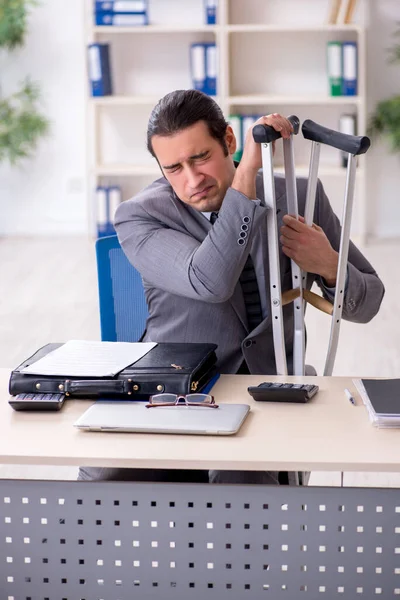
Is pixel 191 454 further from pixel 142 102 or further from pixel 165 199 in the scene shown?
pixel 142 102

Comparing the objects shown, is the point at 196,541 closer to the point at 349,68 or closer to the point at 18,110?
the point at 349,68

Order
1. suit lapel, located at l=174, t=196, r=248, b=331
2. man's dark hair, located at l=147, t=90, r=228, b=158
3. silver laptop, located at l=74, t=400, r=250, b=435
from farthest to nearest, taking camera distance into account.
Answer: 1. suit lapel, located at l=174, t=196, r=248, b=331
2. man's dark hair, located at l=147, t=90, r=228, b=158
3. silver laptop, located at l=74, t=400, r=250, b=435

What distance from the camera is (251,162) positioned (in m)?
1.92

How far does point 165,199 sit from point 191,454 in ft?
2.69

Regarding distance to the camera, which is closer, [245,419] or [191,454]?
[191,454]

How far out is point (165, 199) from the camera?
2186mm

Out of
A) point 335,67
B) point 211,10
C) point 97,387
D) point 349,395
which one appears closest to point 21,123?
point 211,10

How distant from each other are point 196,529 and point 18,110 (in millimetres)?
6026

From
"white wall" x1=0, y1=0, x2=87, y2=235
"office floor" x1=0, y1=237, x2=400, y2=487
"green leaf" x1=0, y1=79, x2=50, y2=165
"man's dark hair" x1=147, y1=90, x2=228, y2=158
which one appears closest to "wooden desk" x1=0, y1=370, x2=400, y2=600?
"man's dark hair" x1=147, y1=90, x2=228, y2=158

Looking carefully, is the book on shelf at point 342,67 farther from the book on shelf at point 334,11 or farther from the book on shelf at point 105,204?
the book on shelf at point 105,204

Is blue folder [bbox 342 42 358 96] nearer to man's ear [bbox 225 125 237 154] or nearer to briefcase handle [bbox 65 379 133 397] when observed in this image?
man's ear [bbox 225 125 237 154]

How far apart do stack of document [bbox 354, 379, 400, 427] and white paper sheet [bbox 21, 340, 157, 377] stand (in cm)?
45

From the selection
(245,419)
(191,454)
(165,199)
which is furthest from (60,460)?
(165,199)

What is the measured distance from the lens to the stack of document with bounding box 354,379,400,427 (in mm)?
1631
